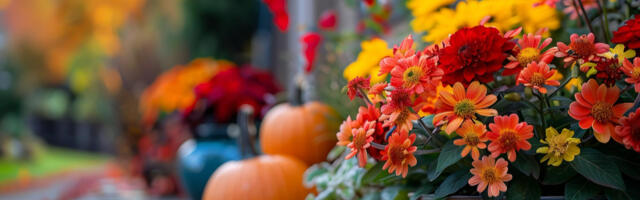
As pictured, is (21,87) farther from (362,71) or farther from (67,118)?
(362,71)

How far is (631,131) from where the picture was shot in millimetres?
486

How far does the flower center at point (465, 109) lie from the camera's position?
55cm

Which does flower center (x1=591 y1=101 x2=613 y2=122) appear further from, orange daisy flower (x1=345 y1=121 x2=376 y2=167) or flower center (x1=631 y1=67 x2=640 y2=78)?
orange daisy flower (x1=345 y1=121 x2=376 y2=167)

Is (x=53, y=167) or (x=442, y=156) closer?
(x=442, y=156)

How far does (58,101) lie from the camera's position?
800 centimetres

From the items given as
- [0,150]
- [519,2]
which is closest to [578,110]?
[519,2]

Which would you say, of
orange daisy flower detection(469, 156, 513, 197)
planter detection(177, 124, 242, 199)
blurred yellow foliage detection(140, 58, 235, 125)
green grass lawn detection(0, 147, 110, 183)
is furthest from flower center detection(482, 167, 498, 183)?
green grass lawn detection(0, 147, 110, 183)

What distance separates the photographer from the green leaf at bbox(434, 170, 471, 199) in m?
0.59

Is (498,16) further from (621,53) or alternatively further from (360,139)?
(360,139)

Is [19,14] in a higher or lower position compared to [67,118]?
higher

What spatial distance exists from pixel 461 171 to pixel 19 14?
6824 mm

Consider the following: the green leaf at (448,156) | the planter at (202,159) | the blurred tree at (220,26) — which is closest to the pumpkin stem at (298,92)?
the planter at (202,159)

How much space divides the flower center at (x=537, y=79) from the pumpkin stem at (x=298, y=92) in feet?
2.91

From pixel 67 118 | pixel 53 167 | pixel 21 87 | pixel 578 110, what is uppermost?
pixel 21 87
